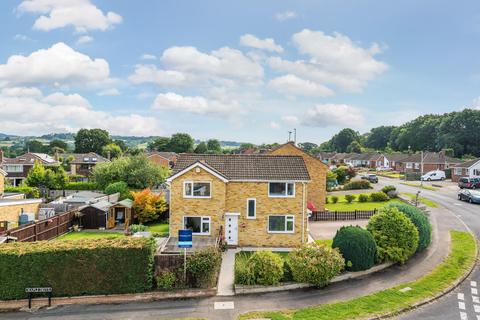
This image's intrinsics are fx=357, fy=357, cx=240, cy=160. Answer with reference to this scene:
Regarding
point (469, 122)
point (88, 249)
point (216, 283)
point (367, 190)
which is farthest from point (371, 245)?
point (469, 122)

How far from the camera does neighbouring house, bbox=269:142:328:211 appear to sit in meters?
38.5

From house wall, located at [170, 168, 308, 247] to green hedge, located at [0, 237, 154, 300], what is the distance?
7.80 m

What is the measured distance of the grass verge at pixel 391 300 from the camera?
15.5 m

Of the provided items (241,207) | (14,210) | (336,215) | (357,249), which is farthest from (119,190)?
(357,249)

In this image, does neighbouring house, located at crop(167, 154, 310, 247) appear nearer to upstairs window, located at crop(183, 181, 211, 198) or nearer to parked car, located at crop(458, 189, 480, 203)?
upstairs window, located at crop(183, 181, 211, 198)

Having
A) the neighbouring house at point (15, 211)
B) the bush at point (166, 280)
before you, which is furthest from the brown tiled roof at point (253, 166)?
the neighbouring house at point (15, 211)

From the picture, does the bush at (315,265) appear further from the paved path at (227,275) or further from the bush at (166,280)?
the bush at (166,280)

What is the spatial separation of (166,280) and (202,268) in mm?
1903

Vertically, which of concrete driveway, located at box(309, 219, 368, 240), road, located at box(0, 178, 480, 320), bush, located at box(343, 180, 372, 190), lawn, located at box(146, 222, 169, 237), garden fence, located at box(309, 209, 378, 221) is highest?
bush, located at box(343, 180, 372, 190)

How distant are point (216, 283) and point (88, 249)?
6.71m

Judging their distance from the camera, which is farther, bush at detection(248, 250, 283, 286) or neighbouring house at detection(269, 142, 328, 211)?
neighbouring house at detection(269, 142, 328, 211)

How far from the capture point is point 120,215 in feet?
119

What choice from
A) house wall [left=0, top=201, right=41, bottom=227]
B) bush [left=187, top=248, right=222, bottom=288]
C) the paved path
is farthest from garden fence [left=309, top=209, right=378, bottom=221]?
house wall [left=0, top=201, right=41, bottom=227]

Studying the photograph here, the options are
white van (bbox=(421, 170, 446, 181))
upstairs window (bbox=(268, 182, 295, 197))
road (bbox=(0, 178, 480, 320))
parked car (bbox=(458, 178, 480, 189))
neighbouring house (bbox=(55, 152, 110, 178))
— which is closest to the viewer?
road (bbox=(0, 178, 480, 320))
